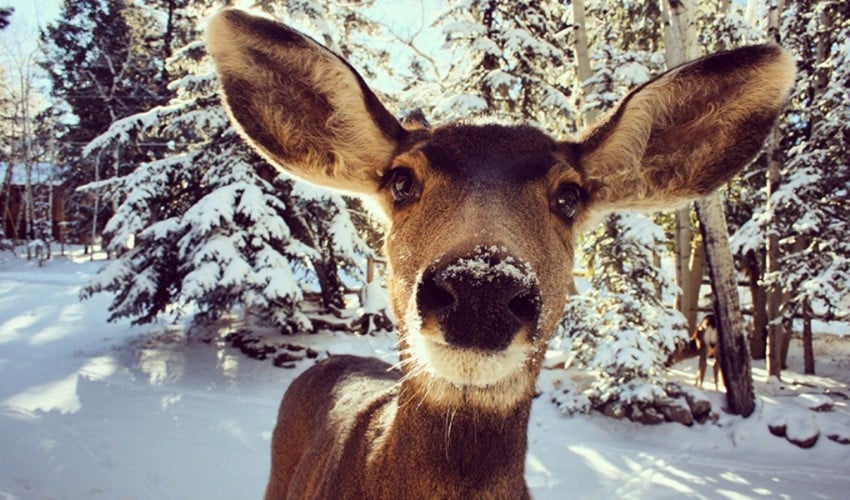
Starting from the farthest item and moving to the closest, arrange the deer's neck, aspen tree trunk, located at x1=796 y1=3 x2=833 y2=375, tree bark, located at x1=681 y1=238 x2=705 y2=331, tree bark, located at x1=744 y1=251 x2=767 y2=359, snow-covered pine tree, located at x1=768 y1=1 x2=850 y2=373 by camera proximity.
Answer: tree bark, located at x1=681 y1=238 x2=705 y2=331 → tree bark, located at x1=744 y1=251 x2=767 y2=359 → aspen tree trunk, located at x1=796 y1=3 x2=833 y2=375 → snow-covered pine tree, located at x1=768 y1=1 x2=850 y2=373 → the deer's neck

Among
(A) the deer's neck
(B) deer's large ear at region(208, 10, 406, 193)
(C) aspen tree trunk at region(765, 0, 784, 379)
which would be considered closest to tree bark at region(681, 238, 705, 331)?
(C) aspen tree trunk at region(765, 0, 784, 379)

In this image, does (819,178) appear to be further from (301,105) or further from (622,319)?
(301,105)

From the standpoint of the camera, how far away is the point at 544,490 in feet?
20.3

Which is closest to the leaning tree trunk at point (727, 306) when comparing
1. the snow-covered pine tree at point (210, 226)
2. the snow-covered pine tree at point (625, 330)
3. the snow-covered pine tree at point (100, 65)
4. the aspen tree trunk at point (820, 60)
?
the snow-covered pine tree at point (625, 330)

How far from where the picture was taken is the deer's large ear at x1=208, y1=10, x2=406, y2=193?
2.17 meters

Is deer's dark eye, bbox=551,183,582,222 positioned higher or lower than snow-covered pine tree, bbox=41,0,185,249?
lower

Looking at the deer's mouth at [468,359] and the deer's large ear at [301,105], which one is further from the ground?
the deer's large ear at [301,105]

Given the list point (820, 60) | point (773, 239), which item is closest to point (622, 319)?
point (773, 239)

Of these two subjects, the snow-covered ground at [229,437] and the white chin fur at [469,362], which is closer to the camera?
the white chin fur at [469,362]

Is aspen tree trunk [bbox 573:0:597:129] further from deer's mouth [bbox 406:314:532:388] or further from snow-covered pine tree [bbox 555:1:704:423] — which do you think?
deer's mouth [bbox 406:314:532:388]

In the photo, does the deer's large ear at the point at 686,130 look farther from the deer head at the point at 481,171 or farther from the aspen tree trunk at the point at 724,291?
the aspen tree trunk at the point at 724,291

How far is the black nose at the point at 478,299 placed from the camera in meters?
1.36

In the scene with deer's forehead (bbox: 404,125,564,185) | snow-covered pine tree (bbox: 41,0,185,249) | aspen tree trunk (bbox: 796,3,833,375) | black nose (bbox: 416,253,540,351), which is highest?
snow-covered pine tree (bbox: 41,0,185,249)

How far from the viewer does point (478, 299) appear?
135 centimetres
